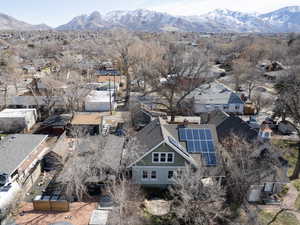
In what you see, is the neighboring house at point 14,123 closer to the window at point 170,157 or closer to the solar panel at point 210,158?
the window at point 170,157

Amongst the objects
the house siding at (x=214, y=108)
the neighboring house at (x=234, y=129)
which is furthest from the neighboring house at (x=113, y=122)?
the neighboring house at (x=234, y=129)

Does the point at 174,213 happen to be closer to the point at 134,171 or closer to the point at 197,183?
the point at 197,183

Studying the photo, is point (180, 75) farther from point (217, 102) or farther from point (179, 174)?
point (179, 174)

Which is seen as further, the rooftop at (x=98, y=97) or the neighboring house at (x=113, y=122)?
the rooftop at (x=98, y=97)

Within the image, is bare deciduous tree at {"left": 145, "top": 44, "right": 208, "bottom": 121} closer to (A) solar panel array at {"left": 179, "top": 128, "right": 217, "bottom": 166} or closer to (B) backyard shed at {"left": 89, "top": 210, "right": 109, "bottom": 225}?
(A) solar panel array at {"left": 179, "top": 128, "right": 217, "bottom": 166}

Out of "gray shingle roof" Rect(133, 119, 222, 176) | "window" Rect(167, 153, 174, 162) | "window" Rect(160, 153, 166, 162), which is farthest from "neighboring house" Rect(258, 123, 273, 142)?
"window" Rect(160, 153, 166, 162)

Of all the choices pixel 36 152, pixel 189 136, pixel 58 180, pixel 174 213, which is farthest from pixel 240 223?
pixel 36 152
